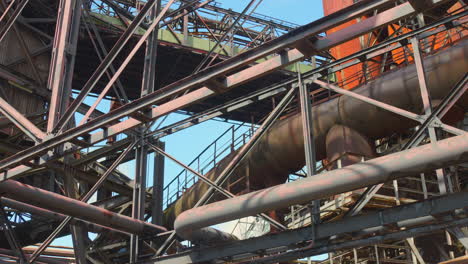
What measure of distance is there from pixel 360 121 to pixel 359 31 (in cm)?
529

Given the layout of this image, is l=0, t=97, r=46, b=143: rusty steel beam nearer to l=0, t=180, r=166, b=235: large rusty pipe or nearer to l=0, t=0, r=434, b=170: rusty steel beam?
l=0, t=0, r=434, b=170: rusty steel beam

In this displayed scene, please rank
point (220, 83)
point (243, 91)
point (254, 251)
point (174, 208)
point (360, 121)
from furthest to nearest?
point (243, 91) < point (174, 208) < point (360, 121) < point (254, 251) < point (220, 83)

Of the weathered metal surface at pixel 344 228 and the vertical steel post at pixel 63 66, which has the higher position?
→ the vertical steel post at pixel 63 66

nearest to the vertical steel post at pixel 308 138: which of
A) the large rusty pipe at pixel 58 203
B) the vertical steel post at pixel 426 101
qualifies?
the vertical steel post at pixel 426 101

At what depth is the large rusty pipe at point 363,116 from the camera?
10.9 meters

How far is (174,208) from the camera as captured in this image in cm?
1739

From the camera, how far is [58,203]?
10.0 meters

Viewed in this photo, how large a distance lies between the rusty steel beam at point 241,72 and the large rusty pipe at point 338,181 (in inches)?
59.5

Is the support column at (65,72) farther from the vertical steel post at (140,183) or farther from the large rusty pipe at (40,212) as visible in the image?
the vertical steel post at (140,183)

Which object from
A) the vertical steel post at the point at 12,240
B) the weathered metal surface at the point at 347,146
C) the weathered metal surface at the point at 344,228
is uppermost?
the weathered metal surface at the point at 347,146

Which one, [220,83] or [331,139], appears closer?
[220,83]

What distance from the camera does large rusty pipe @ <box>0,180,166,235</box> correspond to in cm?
984

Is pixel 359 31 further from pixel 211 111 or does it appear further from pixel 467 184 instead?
pixel 467 184

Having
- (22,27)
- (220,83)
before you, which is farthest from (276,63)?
(22,27)
